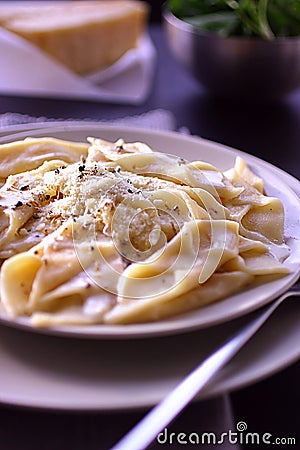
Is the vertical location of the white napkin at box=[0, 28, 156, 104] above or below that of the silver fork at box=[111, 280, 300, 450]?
above

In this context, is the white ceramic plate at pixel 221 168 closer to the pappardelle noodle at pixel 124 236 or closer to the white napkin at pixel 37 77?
the pappardelle noodle at pixel 124 236

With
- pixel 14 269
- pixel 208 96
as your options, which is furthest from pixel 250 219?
pixel 208 96

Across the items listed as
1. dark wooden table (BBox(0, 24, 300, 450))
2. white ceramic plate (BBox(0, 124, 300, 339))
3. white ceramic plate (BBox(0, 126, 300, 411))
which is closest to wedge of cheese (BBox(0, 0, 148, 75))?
dark wooden table (BBox(0, 24, 300, 450))

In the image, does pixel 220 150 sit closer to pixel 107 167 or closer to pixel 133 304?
pixel 107 167

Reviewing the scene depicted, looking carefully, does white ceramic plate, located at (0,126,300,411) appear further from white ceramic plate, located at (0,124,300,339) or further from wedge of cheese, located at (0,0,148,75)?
wedge of cheese, located at (0,0,148,75)

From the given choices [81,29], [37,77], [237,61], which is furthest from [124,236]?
[81,29]

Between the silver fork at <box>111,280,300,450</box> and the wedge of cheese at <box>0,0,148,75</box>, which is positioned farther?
the wedge of cheese at <box>0,0,148,75</box>

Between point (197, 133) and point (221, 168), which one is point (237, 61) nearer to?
point (197, 133)
